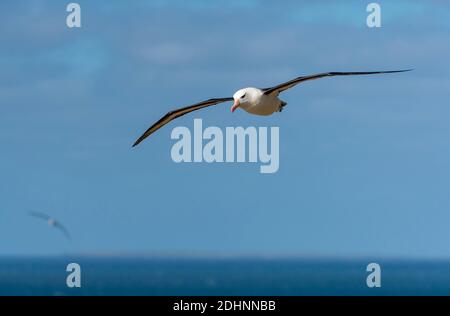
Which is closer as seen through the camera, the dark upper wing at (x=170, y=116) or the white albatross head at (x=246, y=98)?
the white albatross head at (x=246, y=98)

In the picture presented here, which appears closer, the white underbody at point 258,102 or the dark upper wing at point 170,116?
the white underbody at point 258,102

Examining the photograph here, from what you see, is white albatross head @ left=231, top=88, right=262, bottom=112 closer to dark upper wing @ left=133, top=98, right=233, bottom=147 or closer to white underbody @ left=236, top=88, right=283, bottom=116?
white underbody @ left=236, top=88, right=283, bottom=116

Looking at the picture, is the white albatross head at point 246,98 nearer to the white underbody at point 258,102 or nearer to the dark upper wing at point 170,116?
the white underbody at point 258,102

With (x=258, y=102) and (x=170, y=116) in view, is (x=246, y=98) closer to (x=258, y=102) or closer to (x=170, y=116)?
(x=258, y=102)

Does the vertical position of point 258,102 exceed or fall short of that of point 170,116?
it falls short

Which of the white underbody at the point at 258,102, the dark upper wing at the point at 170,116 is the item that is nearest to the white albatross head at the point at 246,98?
the white underbody at the point at 258,102

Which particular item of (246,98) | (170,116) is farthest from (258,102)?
(170,116)

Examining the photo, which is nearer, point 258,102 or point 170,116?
point 258,102

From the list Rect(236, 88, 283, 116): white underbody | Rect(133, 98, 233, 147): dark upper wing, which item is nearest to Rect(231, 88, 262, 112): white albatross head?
Rect(236, 88, 283, 116): white underbody

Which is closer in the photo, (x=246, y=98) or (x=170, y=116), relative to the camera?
(x=246, y=98)
